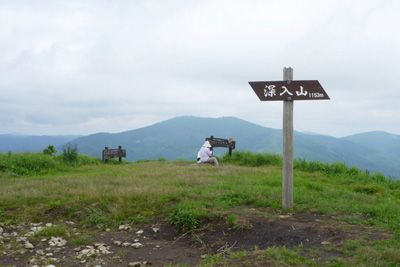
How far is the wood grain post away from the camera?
9.63 meters

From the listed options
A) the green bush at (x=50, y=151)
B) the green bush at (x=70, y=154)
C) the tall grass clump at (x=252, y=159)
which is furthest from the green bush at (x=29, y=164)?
the tall grass clump at (x=252, y=159)

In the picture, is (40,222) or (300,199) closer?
(40,222)

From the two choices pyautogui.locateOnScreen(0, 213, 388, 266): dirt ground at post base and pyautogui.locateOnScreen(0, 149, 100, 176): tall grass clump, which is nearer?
pyautogui.locateOnScreen(0, 213, 388, 266): dirt ground at post base

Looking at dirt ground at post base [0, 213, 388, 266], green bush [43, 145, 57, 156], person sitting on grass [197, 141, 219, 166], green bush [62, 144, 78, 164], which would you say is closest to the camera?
dirt ground at post base [0, 213, 388, 266]

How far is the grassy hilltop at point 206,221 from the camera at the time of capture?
7052mm

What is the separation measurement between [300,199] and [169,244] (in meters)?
3.73

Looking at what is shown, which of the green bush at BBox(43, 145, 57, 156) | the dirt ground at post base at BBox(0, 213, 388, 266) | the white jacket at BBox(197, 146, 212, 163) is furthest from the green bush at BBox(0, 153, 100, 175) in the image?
the dirt ground at post base at BBox(0, 213, 388, 266)

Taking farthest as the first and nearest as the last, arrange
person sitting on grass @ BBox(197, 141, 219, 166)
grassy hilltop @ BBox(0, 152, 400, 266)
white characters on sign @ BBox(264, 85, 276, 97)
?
1. person sitting on grass @ BBox(197, 141, 219, 166)
2. white characters on sign @ BBox(264, 85, 276, 97)
3. grassy hilltop @ BBox(0, 152, 400, 266)

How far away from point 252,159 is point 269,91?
11260 mm

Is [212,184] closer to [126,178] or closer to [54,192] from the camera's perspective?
[126,178]

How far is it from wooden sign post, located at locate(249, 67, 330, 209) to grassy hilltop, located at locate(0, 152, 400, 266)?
67 centimetres

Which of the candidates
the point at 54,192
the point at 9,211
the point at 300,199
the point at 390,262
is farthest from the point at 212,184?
the point at 390,262

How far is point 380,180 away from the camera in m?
15.9

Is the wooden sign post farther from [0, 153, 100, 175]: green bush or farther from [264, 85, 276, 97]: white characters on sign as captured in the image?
[0, 153, 100, 175]: green bush
